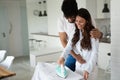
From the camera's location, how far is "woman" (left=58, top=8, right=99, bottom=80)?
5.31 feet

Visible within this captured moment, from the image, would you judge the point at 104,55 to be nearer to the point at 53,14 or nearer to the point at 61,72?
the point at 53,14

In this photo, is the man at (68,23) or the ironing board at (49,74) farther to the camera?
the man at (68,23)

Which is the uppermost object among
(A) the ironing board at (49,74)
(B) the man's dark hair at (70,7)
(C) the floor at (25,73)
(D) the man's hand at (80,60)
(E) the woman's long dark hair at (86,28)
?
(B) the man's dark hair at (70,7)

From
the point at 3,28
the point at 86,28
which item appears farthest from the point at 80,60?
the point at 3,28

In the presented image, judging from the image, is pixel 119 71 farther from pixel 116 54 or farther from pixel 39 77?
pixel 39 77

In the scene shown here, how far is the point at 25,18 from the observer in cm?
746

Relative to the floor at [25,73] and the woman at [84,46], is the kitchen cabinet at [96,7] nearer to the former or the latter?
the floor at [25,73]

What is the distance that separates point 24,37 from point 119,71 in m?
5.64

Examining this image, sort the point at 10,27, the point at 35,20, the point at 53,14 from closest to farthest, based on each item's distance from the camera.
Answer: the point at 53,14
the point at 10,27
the point at 35,20

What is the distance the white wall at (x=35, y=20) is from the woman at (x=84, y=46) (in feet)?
19.9

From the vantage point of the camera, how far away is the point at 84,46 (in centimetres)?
165

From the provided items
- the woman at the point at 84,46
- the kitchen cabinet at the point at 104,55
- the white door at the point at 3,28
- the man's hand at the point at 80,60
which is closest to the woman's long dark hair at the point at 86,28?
the woman at the point at 84,46

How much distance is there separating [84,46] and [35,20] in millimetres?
6544

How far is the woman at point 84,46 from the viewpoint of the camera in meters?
1.62
